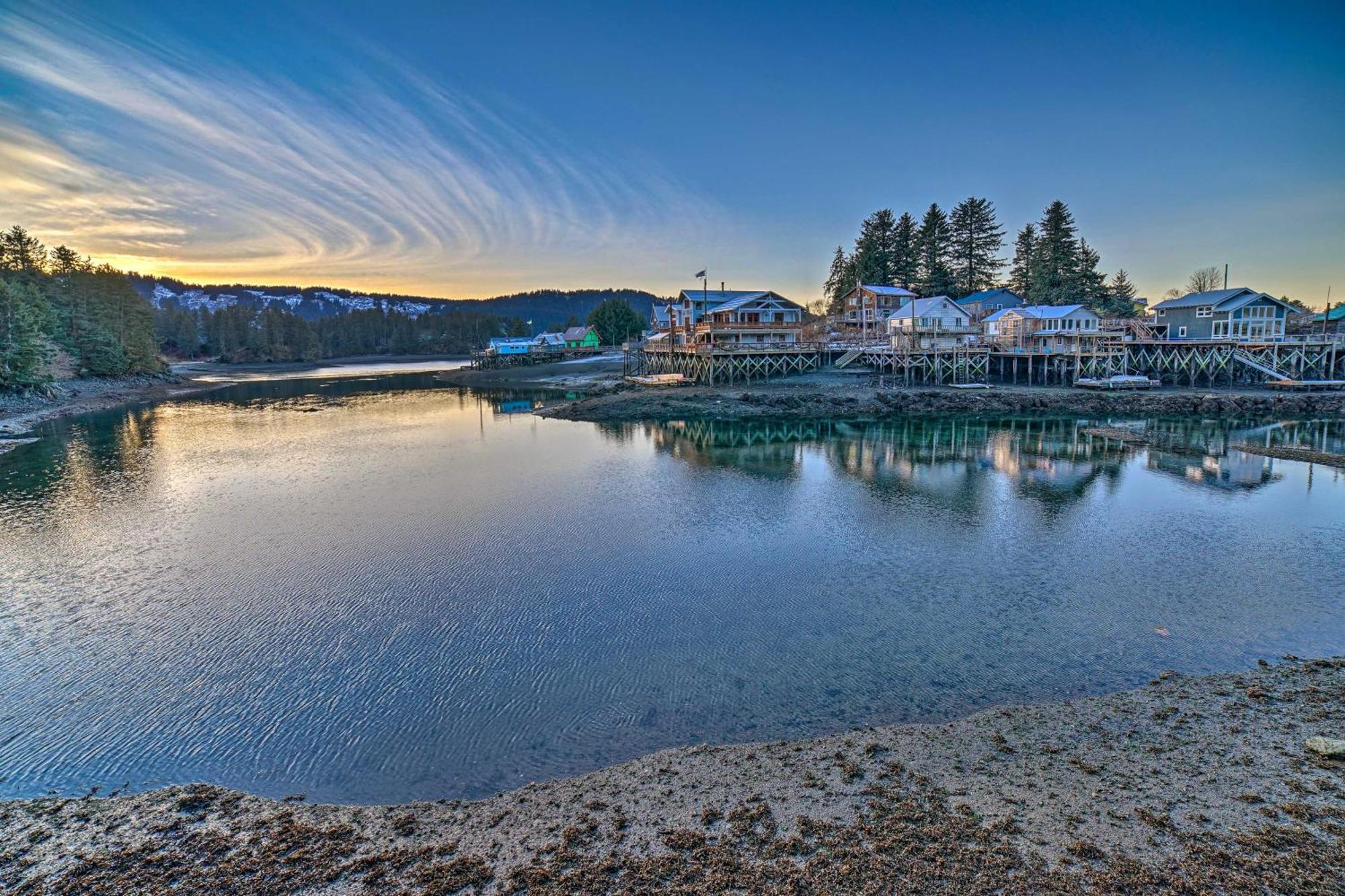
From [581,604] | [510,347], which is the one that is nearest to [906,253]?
A: [510,347]

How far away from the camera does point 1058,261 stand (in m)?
63.2

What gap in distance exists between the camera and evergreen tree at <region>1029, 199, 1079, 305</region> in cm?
6250

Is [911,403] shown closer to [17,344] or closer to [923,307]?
[923,307]

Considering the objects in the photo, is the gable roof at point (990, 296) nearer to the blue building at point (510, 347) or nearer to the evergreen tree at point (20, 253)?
the blue building at point (510, 347)

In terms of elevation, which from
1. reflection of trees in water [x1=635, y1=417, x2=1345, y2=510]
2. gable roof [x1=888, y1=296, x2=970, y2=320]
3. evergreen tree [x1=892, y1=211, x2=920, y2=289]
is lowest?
reflection of trees in water [x1=635, y1=417, x2=1345, y2=510]

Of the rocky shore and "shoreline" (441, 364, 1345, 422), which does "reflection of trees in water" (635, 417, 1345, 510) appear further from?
the rocky shore

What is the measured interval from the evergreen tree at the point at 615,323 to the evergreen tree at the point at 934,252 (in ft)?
153

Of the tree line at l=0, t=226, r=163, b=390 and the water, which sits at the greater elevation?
the tree line at l=0, t=226, r=163, b=390

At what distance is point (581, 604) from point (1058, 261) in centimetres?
6848

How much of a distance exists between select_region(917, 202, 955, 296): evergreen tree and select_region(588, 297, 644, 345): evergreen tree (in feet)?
153

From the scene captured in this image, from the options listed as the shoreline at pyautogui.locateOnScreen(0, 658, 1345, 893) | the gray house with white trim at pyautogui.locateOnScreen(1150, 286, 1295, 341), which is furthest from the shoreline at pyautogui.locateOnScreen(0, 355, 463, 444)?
the gray house with white trim at pyautogui.locateOnScreen(1150, 286, 1295, 341)

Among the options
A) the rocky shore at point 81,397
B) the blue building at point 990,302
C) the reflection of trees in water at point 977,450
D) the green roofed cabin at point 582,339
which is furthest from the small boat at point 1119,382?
the green roofed cabin at point 582,339

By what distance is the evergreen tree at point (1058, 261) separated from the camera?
6250 centimetres

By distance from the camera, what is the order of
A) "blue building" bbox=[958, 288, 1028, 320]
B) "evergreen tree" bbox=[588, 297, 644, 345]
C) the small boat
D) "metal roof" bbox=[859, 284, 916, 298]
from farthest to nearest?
"evergreen tree" bbox=[588, 297, 644, 345]
"metal roof" bbox=[859, 284, 916, 298]
"blue building" bbox=[958, 288, 1028, 320]
the small boat
